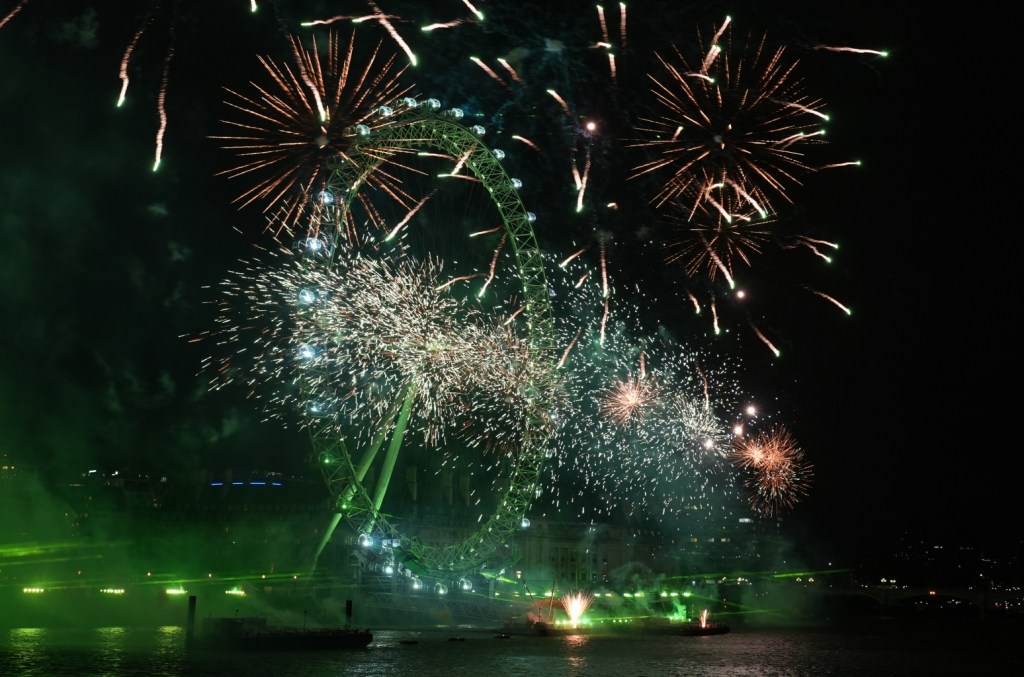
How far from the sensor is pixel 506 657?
4578cm

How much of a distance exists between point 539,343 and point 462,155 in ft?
29.7

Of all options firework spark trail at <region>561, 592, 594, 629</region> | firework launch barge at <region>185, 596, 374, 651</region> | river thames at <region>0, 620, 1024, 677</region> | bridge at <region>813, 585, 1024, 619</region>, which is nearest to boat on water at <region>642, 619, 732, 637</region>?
river thames at <region>0, 620, 1024, 677</region>

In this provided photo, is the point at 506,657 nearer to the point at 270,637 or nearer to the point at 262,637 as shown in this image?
the point at 270,637

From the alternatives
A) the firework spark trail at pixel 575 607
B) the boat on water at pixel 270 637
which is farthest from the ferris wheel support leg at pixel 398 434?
the firework spark trail at pixel 575 607

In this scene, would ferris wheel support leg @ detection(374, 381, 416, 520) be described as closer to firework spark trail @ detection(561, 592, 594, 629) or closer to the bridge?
firework spark trail @ detection(561, 592, 594, 629)

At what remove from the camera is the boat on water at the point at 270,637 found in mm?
46000

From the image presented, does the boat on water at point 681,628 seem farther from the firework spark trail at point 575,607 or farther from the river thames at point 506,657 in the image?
the firework spark trail at point 575,607

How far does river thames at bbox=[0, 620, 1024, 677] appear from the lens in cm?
3847

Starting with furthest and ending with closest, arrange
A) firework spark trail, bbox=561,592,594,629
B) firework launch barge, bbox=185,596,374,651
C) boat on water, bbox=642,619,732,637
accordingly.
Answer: boat on water, bbox=642,619,732,637 < firework spark trail, bbox=561,592,594,629 < firework launch barge, bbox=185,596,374,651

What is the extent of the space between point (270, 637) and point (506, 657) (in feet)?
38.7

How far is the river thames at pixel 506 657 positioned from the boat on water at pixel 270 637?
1.19 m

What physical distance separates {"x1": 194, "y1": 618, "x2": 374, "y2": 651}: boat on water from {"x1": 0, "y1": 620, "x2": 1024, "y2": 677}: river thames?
119 cm

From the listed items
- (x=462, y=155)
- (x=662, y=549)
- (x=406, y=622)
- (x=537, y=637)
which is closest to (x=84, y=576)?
(x=406, y=622)

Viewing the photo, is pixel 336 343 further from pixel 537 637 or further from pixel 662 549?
pixel 662 549
